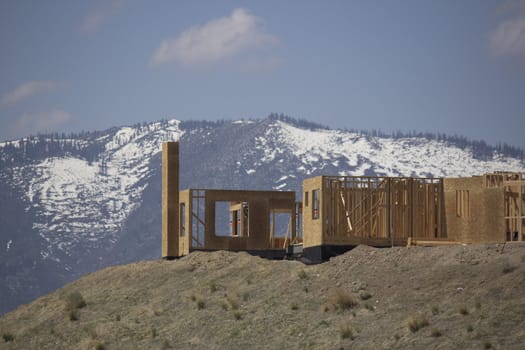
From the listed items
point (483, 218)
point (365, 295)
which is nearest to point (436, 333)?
point (365, 295)

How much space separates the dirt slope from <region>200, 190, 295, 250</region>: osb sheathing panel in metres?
6.24

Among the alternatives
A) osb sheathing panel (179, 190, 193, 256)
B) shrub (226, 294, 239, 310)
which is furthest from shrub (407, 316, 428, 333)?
osb sheathing panel (179, 190, 193, 256)

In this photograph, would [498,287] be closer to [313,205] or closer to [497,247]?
[497,247]

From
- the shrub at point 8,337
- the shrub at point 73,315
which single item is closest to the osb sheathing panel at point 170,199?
the shrub at point 73,315

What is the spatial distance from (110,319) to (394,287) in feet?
35.4

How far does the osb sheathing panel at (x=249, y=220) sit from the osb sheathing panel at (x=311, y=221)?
25.2ft

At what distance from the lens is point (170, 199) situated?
51.4m

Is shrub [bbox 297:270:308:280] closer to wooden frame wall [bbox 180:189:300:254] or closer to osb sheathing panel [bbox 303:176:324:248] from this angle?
osb sheathing panel [bbox 303:176:324:248]

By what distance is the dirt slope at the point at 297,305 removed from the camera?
32.0 m

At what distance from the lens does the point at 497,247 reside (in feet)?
120

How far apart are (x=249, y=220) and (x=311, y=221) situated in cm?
891

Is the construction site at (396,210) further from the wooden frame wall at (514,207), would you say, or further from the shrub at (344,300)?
the shrub at (344,300)

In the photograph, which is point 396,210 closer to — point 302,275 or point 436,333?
point 302,275

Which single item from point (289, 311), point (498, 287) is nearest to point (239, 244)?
point (289, 311)
